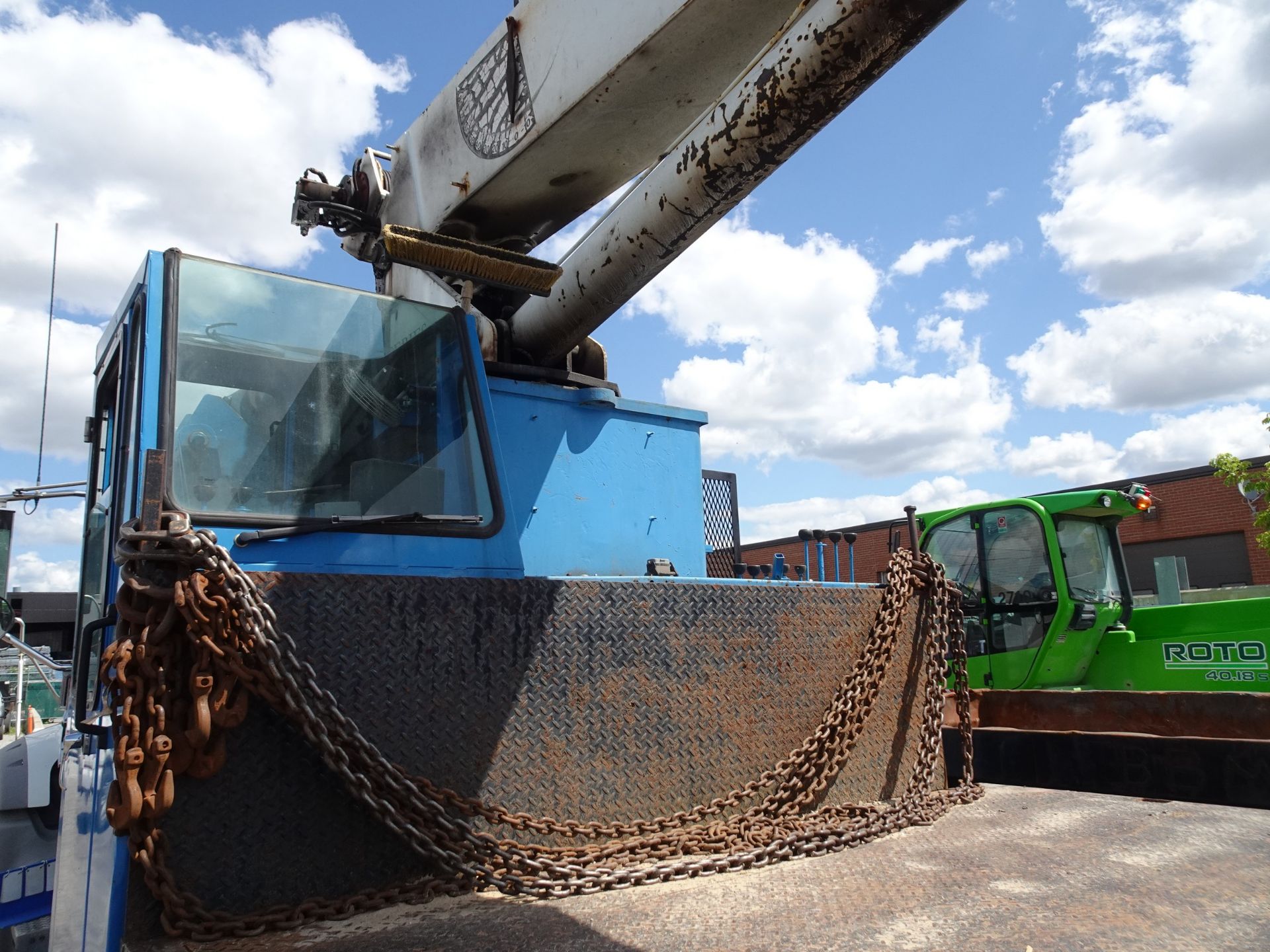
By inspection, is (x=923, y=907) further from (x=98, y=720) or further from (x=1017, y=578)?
(x=1017, y=578)

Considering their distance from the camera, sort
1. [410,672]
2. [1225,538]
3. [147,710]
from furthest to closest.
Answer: [1225,538] < [410,672] < [147,710]

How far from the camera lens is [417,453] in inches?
117

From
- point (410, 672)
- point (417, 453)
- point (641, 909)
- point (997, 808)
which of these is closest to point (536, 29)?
point (417, 453)

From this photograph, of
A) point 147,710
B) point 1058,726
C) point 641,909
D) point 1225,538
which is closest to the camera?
point 147,710

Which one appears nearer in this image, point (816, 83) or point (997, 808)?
point (816, 83)

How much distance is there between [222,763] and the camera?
7.06 ft

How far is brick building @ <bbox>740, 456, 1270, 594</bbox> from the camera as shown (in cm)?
2248

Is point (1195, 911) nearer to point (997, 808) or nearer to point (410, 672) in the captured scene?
point (997, 808)

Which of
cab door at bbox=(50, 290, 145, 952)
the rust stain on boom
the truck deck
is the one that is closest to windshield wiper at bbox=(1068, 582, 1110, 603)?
the truck deck

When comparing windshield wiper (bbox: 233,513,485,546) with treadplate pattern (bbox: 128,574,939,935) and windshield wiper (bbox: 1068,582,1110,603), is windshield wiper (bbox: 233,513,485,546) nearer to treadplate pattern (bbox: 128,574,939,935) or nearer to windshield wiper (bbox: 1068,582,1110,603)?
treadplate pattern (bbox: 128,574,939,935)

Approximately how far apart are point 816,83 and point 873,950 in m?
2.16

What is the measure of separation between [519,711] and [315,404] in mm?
1125

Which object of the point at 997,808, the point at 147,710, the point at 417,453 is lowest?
the point at 997,808

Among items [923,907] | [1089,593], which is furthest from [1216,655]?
[923,907]
